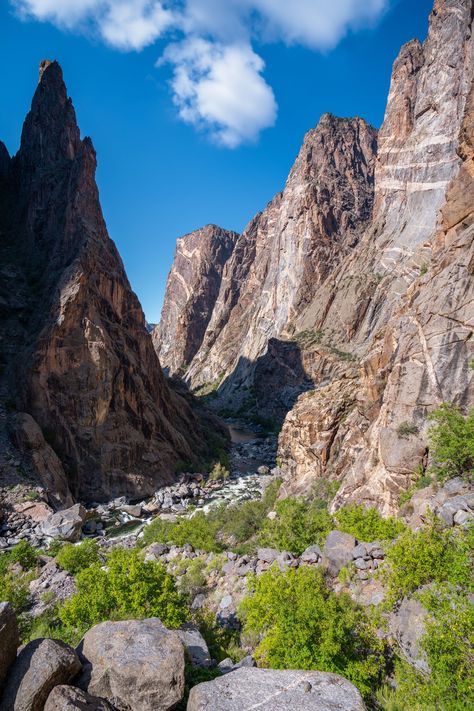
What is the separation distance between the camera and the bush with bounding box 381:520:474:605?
26.9 feet

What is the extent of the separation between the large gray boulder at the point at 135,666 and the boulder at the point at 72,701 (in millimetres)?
320

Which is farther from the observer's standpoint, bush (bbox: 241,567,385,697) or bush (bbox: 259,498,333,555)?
bush (bbox: 259,498,333,555)

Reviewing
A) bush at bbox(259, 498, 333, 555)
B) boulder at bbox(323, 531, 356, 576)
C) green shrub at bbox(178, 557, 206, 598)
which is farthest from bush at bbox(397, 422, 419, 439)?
green shrub at bbox(178, 557, 206, 598)

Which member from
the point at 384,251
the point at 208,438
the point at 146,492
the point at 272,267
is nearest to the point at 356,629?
the point at 146,492

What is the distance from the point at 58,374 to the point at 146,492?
12.2m

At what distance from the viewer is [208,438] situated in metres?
46.2

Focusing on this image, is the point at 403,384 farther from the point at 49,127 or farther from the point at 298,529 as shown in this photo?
the point at 49,127

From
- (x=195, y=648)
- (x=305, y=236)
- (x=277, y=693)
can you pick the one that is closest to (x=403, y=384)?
(x=195, y=648)

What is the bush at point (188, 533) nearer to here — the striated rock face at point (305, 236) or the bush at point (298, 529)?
the bush at point (298, 529)

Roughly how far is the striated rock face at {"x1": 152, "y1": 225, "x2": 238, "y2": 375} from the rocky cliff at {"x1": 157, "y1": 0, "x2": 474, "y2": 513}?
48.8ft

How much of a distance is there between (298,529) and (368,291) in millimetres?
62718

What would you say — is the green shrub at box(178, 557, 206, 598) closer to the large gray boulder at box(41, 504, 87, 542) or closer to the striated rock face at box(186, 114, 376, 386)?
the large gray boulder at box(41, 504, 87, 542)

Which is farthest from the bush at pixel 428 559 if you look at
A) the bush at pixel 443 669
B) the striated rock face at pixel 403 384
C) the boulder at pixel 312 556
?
the striated rock face at pixel 403 384

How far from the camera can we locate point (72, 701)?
573 centimetres
